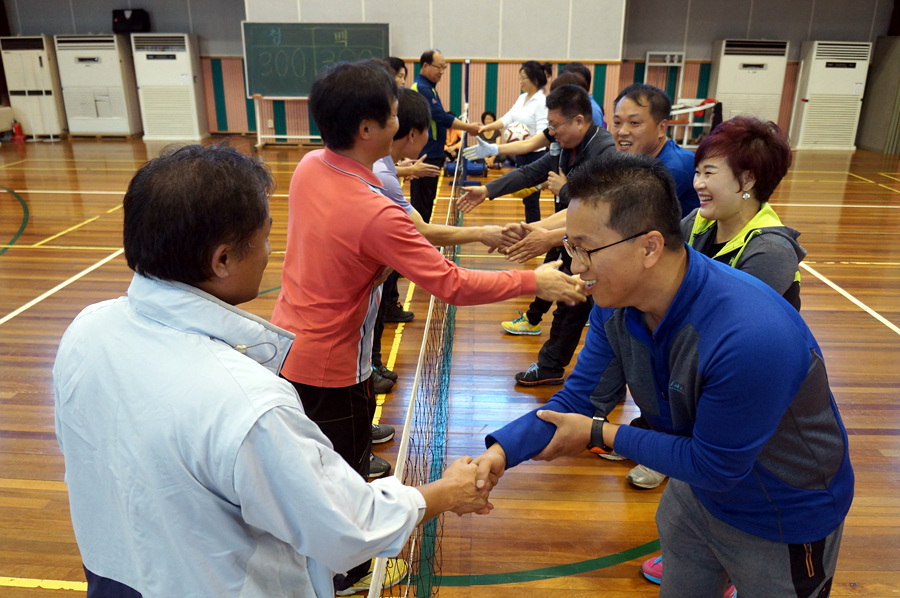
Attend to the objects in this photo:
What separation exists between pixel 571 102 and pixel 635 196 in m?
2.40

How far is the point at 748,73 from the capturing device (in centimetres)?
1391

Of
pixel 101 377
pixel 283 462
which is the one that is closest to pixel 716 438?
pixel 283 462

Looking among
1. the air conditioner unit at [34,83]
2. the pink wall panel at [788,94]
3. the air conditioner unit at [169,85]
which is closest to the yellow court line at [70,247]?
the air conditioner unit at [169,85]

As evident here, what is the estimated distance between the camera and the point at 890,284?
634 cm

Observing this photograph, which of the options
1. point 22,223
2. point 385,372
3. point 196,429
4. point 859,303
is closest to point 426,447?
point 385,372

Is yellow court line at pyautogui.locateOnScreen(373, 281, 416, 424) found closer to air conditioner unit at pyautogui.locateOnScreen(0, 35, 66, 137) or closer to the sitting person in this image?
the sitting person

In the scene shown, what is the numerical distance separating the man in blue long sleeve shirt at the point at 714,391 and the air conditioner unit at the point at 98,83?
50.8ft

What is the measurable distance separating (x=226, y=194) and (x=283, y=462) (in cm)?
45

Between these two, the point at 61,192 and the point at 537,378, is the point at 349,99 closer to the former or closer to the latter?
the point at 537,378

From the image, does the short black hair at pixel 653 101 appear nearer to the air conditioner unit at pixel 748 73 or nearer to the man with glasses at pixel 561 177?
the man with glasses at pixel 561 177

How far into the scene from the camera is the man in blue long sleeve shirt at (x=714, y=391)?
1.34 metres

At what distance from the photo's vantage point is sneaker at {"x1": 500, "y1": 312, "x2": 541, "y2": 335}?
5230 mm

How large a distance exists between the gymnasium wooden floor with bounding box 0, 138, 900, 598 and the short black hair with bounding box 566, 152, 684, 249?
5.99 feet

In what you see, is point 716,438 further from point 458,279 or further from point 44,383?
point 44,383
